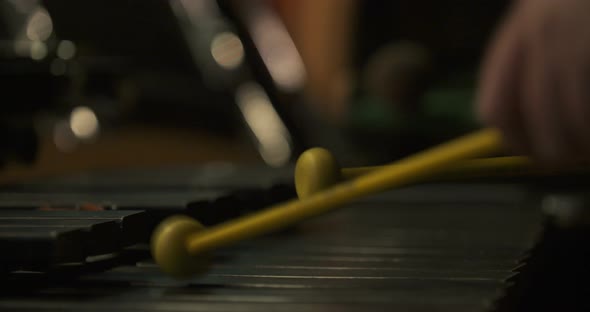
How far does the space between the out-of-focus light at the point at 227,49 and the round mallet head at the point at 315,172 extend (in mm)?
1452

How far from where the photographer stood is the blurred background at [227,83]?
165cm

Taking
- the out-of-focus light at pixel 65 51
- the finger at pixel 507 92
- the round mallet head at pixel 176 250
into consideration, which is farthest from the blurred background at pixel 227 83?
the finger at pixel 507 92

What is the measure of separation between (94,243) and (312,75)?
2.82 metres

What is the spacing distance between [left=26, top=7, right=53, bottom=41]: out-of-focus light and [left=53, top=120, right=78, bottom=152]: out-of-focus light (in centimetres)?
23

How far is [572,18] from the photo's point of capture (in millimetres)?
538

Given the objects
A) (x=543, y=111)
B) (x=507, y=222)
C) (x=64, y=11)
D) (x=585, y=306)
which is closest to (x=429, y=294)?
→ (x=543, y=111)

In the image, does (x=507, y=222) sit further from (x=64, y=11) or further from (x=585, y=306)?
(x=64, y=11)

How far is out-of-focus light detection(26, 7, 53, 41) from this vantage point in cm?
208

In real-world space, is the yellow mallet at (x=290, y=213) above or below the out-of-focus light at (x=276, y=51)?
below

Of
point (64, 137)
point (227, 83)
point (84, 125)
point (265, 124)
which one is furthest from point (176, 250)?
point (227, 83)

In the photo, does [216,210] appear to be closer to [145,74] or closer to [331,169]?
[331,169]

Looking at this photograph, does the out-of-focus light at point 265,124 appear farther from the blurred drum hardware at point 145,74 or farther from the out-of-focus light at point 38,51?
the out-of-focus light at point 38,51

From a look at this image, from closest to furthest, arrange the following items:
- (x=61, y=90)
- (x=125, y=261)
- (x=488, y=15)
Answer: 1. (x=125, y=261)
2. (x=61, y=90)
3. (x=488, y=15)

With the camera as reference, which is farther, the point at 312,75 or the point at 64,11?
the point at 312,75
